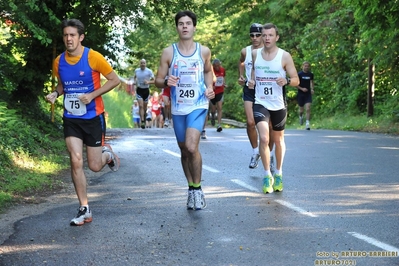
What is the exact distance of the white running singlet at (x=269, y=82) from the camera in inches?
397

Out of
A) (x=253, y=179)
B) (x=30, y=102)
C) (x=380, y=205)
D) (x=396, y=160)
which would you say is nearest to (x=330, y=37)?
(x=30, y=102)

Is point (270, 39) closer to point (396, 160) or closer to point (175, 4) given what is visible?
point (396, 160)

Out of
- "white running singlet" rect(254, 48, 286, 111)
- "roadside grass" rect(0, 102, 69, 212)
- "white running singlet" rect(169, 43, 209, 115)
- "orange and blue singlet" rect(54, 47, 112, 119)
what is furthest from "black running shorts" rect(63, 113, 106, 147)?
"white running singlet" rect(254, 48, 286, 111)

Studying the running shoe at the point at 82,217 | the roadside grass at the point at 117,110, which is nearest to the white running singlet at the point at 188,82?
the running shoe at the point at 82,217

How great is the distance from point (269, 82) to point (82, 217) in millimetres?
3244

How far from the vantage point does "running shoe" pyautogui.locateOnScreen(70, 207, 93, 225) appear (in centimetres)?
802

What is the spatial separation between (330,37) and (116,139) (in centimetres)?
1278

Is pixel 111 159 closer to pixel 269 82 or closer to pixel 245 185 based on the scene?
pixel 245 185

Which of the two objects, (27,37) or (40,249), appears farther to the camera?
(27,37)

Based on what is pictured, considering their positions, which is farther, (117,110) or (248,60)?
→ (117,110)

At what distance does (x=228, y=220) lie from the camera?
812cm

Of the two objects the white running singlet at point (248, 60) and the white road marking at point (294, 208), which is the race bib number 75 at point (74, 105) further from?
the white running singlet at point (248, 60)

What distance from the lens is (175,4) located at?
18.4 meters

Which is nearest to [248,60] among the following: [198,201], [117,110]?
[198,201]
